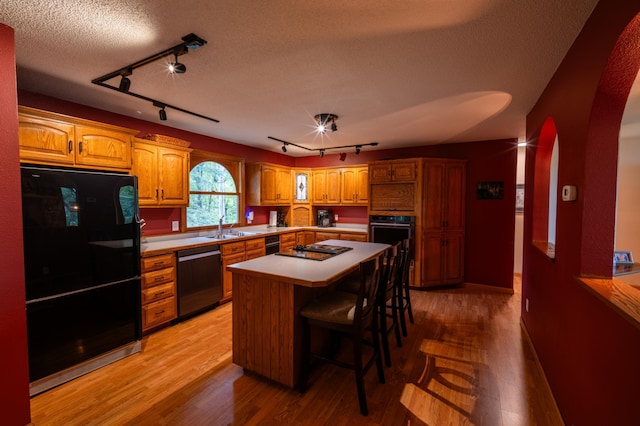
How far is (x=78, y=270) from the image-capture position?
2266 millimetres

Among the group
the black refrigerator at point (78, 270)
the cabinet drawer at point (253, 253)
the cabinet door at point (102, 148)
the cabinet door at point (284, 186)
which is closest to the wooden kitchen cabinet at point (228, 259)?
the cabinet drawer at point (253, 253)

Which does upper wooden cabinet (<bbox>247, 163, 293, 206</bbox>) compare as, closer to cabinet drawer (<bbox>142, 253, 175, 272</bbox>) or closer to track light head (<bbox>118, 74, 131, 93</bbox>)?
cabinet drawer (<bbox>142, 253, 175, 272</bbox>)

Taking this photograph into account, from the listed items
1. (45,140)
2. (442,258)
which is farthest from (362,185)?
(45,140)

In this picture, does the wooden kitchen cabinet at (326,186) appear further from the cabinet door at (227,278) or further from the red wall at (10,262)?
the red wall at (10,262)

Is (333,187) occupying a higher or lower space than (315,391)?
higher

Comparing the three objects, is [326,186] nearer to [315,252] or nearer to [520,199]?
[315,252]

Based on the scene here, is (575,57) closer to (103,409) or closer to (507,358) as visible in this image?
(507,358)

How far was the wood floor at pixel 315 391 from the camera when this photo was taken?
6.15 feet

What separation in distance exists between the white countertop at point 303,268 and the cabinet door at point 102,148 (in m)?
1.63

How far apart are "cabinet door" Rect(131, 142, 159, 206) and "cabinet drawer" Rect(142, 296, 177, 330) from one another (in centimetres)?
115

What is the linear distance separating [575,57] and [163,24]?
2.51m

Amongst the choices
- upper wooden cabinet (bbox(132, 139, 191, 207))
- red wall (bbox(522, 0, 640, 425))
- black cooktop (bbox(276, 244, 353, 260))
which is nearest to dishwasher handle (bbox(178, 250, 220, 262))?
upper wooden cabinet (bbox(132, 139, 191, 207))

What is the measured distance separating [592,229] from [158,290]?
146 inches

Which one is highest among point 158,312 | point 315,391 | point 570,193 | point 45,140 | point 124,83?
point 124,83
